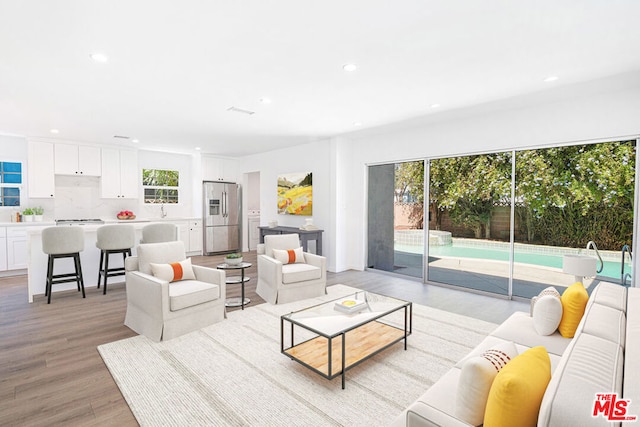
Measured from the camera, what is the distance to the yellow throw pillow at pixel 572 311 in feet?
7.00

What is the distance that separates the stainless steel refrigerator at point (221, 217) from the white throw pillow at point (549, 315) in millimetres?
7030

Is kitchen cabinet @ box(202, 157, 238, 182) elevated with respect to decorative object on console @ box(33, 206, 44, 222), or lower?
elevated

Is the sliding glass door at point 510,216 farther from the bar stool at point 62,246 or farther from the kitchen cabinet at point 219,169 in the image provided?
the bar stool at point 62,246

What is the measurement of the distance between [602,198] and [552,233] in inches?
25.4

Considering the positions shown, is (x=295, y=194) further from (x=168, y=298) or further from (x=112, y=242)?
(x=168, y=298)

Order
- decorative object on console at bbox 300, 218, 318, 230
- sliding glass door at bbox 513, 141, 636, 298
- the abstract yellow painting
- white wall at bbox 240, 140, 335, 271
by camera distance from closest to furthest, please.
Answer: sliding glass door at bbox 513, 141, 636, 298 < decorative object on console at bbox 300, 218, 318, 230 < white wall at bbox 240, 140, 335, 271 < the abstract yellow painting

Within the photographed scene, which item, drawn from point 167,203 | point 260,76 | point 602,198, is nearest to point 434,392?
point 260,76

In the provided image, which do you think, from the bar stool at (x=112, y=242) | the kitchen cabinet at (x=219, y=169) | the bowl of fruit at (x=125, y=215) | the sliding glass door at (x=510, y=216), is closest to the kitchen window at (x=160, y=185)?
the bowl of fruit at (x=125, y=215)

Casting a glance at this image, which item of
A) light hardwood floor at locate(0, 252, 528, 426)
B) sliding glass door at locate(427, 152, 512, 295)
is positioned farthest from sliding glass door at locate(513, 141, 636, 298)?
light hardwood floor at locate(0, 252, 528, 426)

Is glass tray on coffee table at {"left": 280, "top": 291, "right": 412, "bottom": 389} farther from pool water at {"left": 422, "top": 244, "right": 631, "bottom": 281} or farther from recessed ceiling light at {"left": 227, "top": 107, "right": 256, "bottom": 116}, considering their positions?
recessed ceiling light at {"left": 227, "top": 107, "right": 256, "bottom": 116}

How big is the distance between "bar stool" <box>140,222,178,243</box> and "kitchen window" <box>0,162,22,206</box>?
3.24 metres

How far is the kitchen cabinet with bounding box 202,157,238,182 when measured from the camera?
8.05 meters

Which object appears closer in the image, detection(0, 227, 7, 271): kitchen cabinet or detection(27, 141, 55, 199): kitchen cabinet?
detection(0, 227, 7, 271): kitchen cabinet

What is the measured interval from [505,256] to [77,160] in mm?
7825
